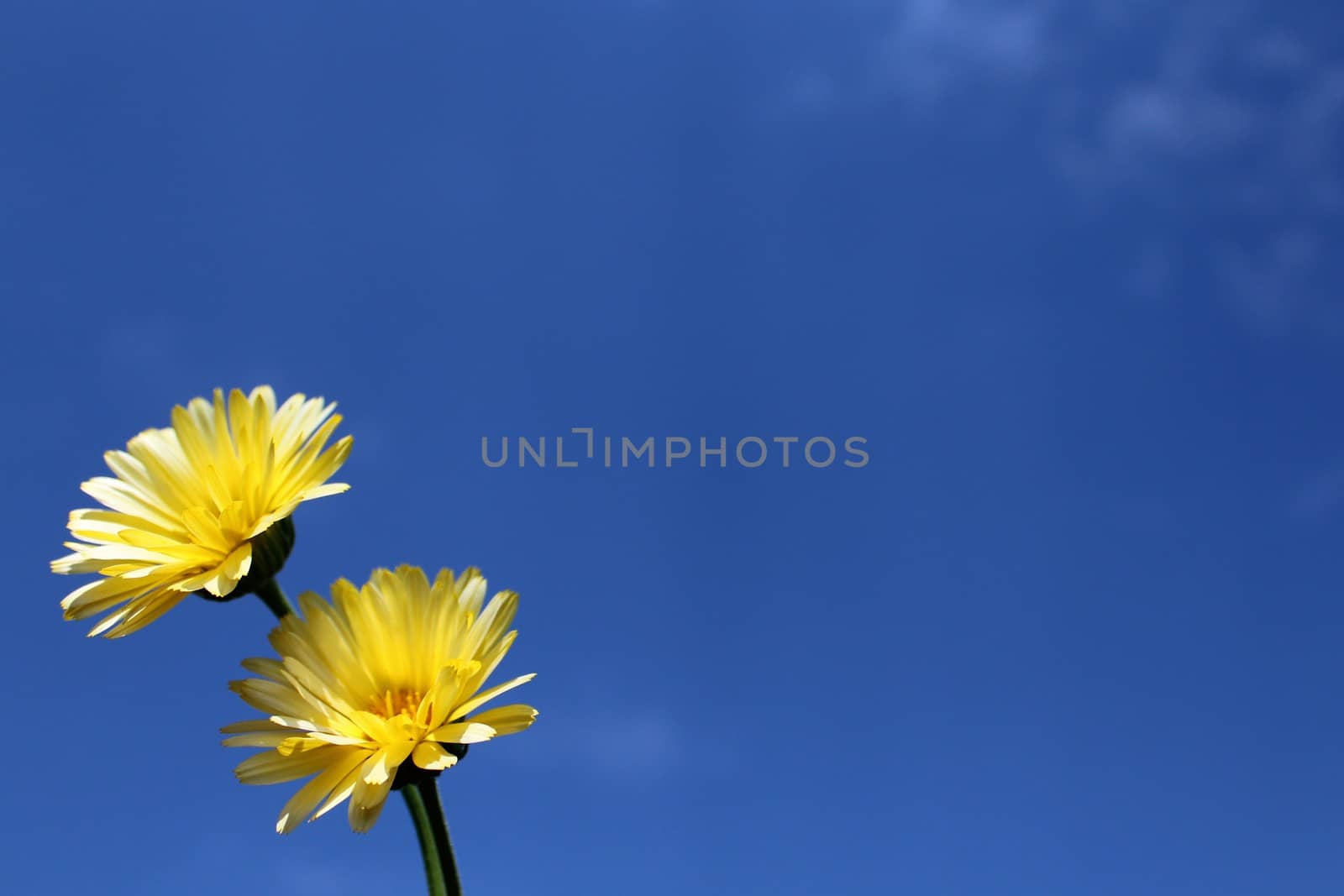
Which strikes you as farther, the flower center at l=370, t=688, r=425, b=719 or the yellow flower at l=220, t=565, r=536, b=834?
the flower center at l=370, t=688, r=425, b=719

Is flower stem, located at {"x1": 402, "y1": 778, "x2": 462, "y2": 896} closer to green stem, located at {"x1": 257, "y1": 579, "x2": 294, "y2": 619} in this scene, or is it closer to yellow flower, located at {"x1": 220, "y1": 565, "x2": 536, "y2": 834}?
yellow flower, located at {"x1": 220, "y1": 565, "x2": 536, "y2": 834}

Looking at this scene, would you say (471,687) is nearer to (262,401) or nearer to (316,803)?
(316,803)

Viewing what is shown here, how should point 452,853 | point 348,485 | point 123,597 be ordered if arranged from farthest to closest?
point 123,597, point 348,485, point 452,853

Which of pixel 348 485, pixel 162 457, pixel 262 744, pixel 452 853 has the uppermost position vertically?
pixel 162 457

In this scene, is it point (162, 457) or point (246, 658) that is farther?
point (162, 457)

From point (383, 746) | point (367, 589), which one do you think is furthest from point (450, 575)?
point (383, 746)

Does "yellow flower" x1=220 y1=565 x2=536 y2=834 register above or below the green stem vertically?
below

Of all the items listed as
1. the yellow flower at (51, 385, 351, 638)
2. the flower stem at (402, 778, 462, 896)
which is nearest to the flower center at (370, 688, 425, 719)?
the flower stem at (402, 778, 462, 896)

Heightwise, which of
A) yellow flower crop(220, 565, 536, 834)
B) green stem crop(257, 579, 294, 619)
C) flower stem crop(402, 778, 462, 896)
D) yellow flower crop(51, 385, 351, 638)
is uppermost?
yellow flower crop(51, 385, 351, 638)
